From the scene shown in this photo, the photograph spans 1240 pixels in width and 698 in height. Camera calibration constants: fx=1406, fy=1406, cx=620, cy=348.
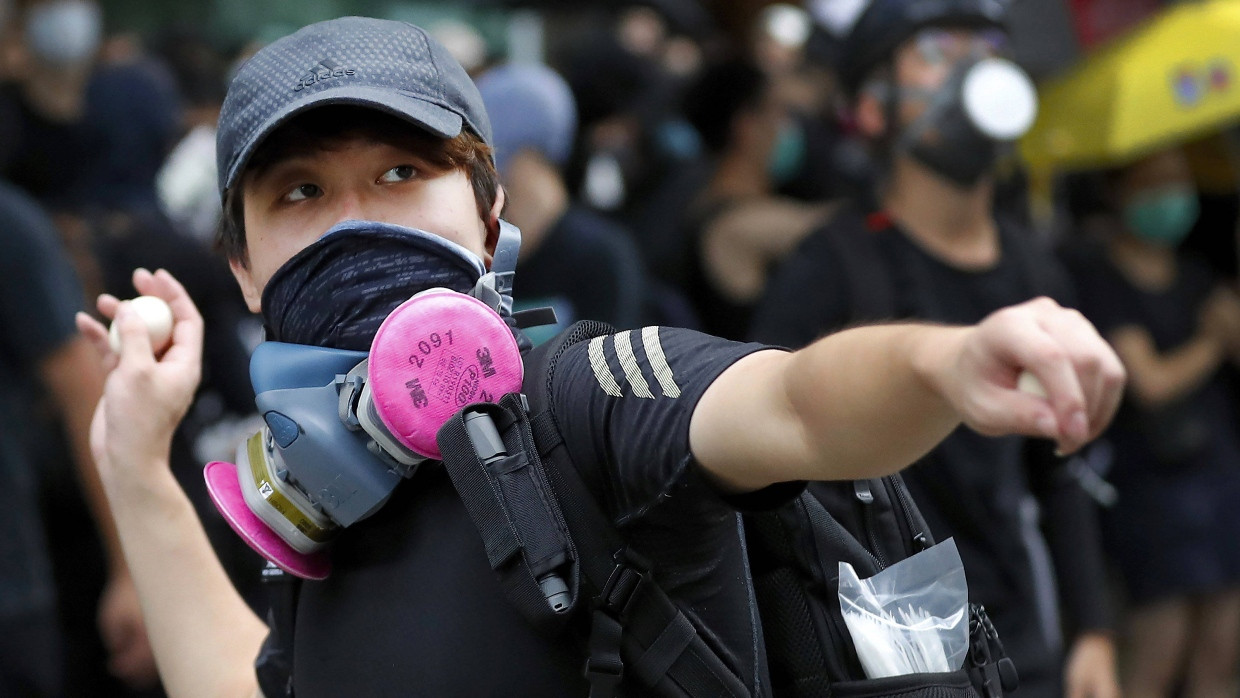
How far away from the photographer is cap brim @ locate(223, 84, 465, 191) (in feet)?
5.42

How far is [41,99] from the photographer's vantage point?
5.18m

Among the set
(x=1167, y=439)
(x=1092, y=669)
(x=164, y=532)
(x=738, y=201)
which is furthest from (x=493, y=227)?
(x=1167, y=439)

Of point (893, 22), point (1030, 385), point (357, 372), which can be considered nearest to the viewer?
point (1030, 385)

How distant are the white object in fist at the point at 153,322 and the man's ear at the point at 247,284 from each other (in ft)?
0.49

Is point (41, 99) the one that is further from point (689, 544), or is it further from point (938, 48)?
point (689, 544)

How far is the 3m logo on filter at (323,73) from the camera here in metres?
1.69

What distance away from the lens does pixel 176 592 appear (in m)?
2.02

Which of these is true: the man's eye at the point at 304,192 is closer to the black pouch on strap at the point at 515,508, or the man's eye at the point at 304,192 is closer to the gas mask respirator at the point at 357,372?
the gas mask respirator at the point at 357,372

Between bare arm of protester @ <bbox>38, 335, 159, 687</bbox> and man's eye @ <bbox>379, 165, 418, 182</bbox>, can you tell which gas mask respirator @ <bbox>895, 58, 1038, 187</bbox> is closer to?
man's eye @ <bbox>379, 165, 418, 182</bbox>

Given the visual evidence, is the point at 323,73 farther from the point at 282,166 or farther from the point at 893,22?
the point at 893,22

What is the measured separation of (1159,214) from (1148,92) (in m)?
0.50

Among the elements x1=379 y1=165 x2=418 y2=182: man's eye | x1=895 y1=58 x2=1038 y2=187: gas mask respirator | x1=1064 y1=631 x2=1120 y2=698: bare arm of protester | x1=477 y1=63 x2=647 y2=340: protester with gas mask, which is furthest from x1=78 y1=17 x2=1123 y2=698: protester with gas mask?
x1=477 y1=63 x2=647 y2=340: protester with gas mask

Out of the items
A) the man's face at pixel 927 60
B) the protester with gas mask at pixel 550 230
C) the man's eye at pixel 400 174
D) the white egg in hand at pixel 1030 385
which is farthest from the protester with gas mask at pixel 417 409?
the protester with gas mask at pixel 550 230

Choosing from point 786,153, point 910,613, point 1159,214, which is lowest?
point 786,153
